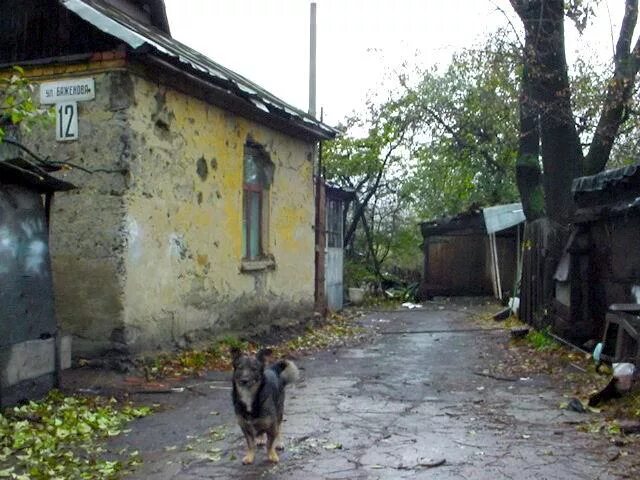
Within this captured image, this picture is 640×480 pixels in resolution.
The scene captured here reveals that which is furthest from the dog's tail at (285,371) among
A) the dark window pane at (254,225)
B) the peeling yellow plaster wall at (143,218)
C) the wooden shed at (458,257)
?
the wooden shed at (458,257)

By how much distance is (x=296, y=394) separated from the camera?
827 cm

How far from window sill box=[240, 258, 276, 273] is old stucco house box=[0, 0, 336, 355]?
411 mm

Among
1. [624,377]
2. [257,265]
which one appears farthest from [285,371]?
[257,265]

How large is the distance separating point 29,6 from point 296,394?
5861 millimetres

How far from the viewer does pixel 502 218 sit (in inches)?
862

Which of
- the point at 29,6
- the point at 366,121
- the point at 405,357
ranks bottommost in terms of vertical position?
the point at 405,357

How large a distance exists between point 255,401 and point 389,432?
5.12ft

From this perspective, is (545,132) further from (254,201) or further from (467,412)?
(467,412)

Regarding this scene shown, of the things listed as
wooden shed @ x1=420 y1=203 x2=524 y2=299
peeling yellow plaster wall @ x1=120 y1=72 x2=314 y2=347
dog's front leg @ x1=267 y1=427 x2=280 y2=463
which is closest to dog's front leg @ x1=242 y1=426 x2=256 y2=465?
dog's front leg @ x1=267 y1=427 x2=280 y2=463

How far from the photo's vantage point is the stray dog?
17.4ft

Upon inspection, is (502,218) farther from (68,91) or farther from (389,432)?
(389,432)

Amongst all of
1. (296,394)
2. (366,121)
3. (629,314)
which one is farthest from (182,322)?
(366,121)

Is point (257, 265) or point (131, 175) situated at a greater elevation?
Result: point (131, 175)

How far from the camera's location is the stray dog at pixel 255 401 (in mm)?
5312
